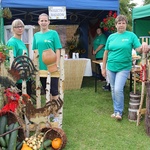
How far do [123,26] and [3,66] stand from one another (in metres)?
1.84

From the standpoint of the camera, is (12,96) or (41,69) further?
(41,69)

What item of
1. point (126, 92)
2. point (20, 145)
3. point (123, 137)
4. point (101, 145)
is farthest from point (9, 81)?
point (126, 92)

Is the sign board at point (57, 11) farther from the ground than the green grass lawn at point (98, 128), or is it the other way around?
the sign board at point (57, 11)

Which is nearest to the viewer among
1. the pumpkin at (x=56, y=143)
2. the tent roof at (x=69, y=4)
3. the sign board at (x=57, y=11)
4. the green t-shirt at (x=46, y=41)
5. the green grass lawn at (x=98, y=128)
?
the pumpkin at (x=56, y=143)

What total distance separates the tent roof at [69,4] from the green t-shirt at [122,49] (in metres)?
2.31

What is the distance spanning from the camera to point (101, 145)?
316 centimetres

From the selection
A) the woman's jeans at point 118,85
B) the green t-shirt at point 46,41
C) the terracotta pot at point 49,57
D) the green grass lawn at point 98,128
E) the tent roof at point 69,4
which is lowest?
the green grass lawn at point 98,128

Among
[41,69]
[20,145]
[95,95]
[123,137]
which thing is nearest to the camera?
[20,145]

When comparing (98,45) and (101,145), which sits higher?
(98,45)

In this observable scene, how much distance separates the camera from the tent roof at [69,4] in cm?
550

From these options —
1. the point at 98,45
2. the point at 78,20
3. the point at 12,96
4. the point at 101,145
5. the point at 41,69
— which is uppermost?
the point at 78,20

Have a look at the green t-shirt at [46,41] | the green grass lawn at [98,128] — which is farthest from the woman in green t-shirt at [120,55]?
the green t-shirt at [46,41]

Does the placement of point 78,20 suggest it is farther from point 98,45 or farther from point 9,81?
point 9,81

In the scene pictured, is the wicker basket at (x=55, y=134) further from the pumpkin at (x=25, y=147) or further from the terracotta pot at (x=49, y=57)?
the terracotta pot at (x=49, y=57)
